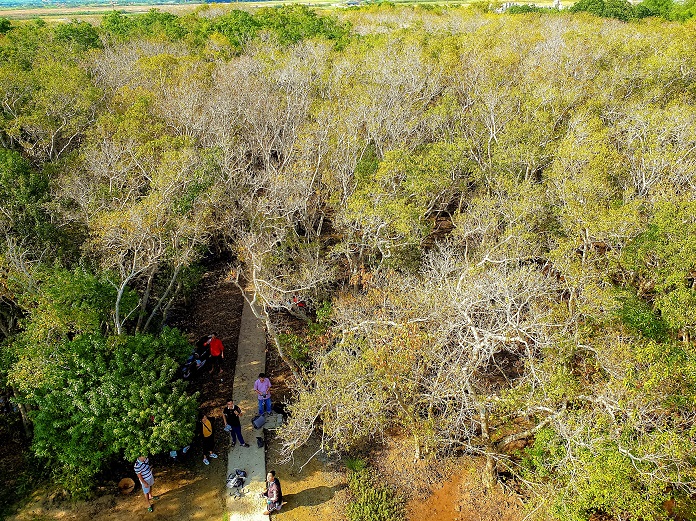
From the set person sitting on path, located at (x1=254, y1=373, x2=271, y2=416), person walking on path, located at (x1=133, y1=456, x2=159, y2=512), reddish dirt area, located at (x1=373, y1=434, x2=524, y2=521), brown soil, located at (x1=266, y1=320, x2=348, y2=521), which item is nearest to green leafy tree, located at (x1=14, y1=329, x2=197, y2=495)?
person walking on path, located at (x1=133, y1=456, x2=159, y2=512)

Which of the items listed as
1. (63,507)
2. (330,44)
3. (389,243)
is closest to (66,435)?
(63,507)

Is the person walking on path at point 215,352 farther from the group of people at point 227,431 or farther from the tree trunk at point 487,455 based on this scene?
the tree trunk at point 487,455

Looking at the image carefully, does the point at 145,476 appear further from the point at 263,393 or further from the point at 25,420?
the point at 25,420

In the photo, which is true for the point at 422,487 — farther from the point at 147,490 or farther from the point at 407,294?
the point at 147,490

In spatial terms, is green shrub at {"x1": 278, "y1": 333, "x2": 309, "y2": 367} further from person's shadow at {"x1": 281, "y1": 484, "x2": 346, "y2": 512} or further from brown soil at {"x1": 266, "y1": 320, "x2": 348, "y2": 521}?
person's shadow at {"x1": 281, "y1": 484, "x2": 346, "y2": 512}

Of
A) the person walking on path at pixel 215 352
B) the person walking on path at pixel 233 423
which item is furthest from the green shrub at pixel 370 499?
the person walking on path at pixel 215 352
